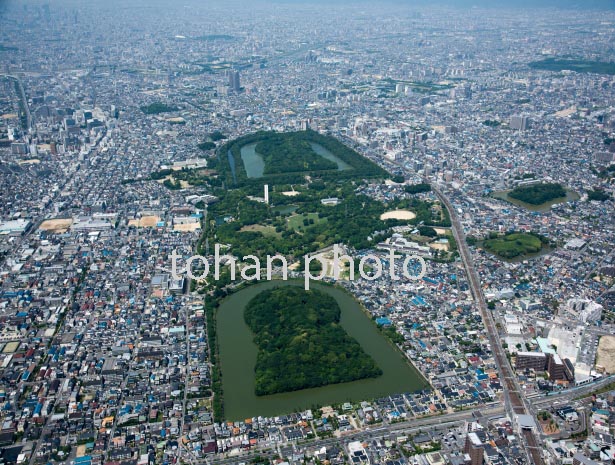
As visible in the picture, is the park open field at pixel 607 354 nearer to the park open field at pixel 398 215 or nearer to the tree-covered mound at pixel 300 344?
the tree-covered mound at pixel 300 344

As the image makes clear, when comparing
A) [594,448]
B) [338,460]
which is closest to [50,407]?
[338,460]

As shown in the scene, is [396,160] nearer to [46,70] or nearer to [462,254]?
[462,254]

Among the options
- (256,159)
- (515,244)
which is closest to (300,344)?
(515,244)

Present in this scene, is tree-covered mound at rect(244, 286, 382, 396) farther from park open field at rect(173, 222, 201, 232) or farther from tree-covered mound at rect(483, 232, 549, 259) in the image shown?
tree-covered mound at rect(483, 232, 549, 259)

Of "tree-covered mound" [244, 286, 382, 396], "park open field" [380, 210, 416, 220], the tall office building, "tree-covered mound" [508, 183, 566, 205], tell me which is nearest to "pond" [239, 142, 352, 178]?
"park open field" [380, 210, 416, 220]

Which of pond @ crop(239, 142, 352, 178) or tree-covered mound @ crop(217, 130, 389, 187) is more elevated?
tree-covered mound @ crop(217, 130, 389, 187)

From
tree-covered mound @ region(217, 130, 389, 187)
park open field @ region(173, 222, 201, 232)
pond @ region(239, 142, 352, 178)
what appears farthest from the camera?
pond @ region(239, 142, 352, 178)
